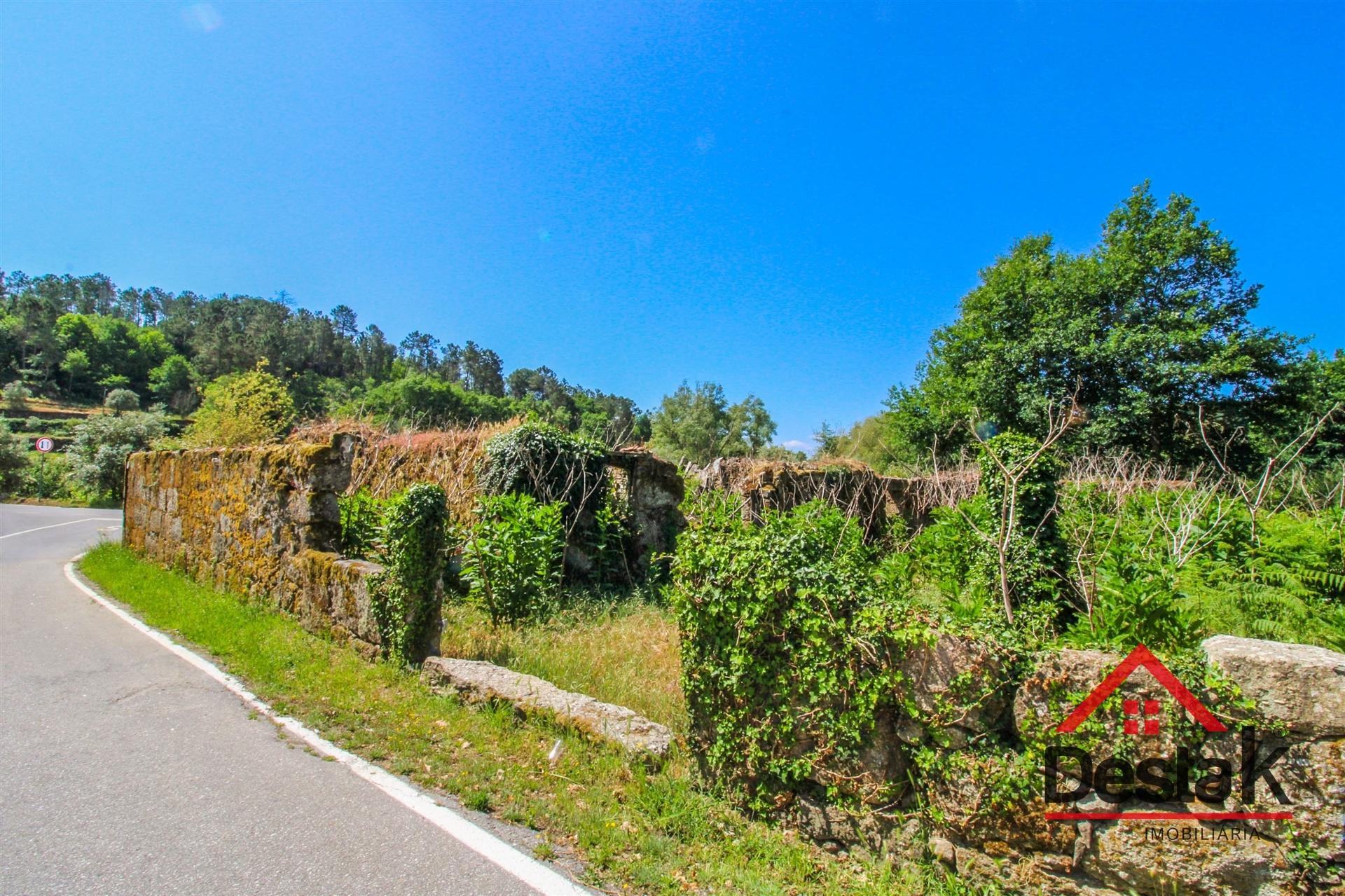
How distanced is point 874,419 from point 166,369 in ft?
261

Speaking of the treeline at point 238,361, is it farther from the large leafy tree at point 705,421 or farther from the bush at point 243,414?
the bush at point 243,414

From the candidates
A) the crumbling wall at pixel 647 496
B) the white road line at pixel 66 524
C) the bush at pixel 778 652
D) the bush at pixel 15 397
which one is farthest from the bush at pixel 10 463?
the bush at pixel 778 652

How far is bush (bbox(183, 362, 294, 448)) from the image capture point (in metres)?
24.8

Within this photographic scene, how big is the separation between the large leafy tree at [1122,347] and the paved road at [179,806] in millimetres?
18964

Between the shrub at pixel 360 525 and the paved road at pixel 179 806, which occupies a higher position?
the shrub at pixel 360 525

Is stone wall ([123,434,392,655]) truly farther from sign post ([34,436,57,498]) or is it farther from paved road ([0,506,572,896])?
sign post ([34,436,57,498])

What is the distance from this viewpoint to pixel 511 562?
7.09 meters

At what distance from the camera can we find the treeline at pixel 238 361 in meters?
68.3

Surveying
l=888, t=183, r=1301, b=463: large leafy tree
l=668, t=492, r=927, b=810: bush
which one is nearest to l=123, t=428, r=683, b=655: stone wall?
l=668, t=492, r=927, b=810: bush

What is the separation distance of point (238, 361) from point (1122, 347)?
3238 inches

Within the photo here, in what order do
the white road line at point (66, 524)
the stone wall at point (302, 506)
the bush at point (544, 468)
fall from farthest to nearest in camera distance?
the white road line at point (66, 524), the bush at point (544, 468), the stone wall at point (302, 506)

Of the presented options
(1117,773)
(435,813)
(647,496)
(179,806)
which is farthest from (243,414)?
(1117,773)

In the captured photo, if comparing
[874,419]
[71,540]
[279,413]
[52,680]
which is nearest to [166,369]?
[279,413]

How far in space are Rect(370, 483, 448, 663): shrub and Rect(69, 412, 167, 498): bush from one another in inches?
1185
